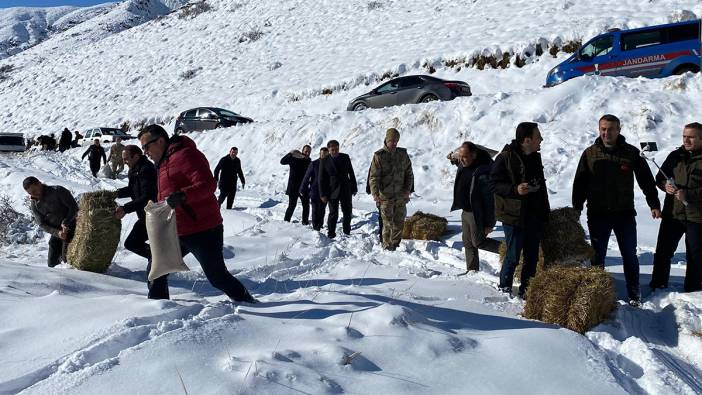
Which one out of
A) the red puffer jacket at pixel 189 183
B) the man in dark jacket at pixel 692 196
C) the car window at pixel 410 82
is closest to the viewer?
the red puffer jacket at pixel 189 183

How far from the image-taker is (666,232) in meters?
5.07

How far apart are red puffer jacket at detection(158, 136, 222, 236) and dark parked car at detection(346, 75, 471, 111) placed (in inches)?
511

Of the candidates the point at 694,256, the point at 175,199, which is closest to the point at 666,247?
the point at 694,256

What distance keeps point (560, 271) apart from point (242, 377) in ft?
9.41

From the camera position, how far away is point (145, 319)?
3.60 m

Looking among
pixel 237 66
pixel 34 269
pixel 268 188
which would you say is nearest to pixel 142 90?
pixel 237 66

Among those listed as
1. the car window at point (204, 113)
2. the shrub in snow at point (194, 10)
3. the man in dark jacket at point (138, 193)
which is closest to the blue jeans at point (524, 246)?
the man in dark jacket at point (138, 193)

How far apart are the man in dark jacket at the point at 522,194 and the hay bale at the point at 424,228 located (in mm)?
3183

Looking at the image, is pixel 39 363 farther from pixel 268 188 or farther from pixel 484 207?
pixel 268 188

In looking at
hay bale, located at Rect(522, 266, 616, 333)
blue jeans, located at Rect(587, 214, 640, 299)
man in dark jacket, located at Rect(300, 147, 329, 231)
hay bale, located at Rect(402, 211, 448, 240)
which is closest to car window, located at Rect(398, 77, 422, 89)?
man in dark jacket, located at Rect(300, 147, 329, 231)

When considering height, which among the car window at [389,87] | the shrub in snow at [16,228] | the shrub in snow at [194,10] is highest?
the shrub in snow at [194,10]

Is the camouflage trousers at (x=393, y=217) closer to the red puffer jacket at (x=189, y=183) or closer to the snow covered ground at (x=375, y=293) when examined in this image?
the snow covered ground at (x=375, y=293)

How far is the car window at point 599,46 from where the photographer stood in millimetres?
14578

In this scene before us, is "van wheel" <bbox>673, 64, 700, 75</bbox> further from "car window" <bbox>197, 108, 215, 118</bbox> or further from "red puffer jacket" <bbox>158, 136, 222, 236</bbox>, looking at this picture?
"car window" <bbox>197, 108, 215, 118</bbox>
